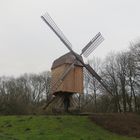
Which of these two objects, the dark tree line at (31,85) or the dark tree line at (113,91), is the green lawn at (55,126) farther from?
the dark tree line at (31,85)

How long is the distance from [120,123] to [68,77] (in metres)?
11.5

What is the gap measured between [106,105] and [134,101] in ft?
16.1

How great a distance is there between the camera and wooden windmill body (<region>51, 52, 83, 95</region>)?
4638cm

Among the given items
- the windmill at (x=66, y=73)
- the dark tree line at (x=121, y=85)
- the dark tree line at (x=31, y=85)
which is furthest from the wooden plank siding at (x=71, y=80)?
the dark tree line at (x=31, y=85)

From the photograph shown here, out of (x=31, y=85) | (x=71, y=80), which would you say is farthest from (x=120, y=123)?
(x=31, y=85)

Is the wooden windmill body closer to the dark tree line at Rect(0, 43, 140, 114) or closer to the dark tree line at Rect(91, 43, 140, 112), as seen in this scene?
the dark tree line at Rect(0, 43, 140, 114)

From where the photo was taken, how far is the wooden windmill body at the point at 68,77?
46.4 metres

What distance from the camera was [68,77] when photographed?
1842 inches

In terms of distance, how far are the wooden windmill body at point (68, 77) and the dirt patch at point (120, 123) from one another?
7.58 meters

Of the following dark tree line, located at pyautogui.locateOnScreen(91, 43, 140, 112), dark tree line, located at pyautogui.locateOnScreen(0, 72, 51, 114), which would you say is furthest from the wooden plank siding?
dark tree line, located at pyautogui.locateOnScreen(0, 72, 51, 114)

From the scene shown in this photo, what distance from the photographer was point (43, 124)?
3388 cm

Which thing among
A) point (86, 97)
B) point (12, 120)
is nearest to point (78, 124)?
point (12, 120)

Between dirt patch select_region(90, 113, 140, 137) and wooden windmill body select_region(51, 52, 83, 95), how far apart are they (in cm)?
758

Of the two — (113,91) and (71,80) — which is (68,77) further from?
(113,91)
